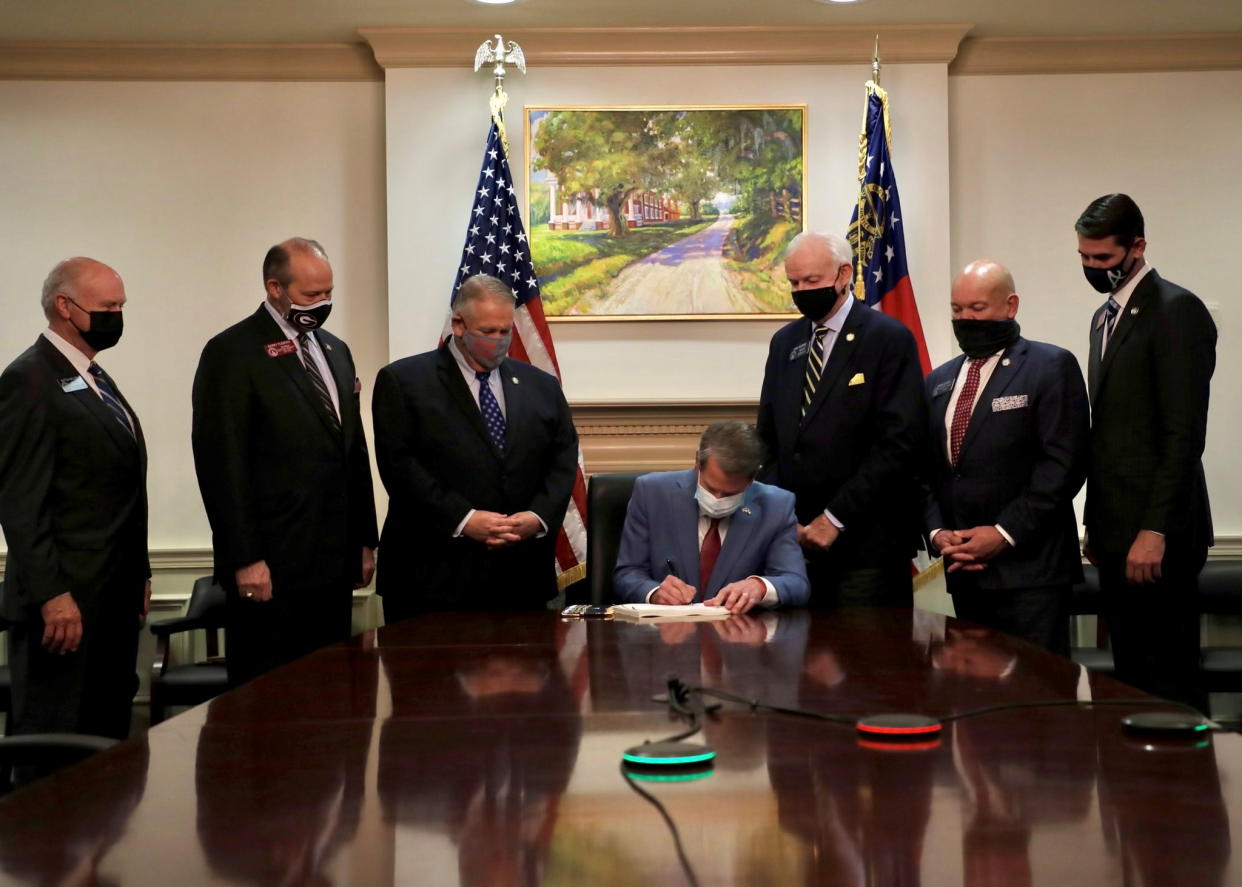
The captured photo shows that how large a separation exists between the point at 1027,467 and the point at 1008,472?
0.06m

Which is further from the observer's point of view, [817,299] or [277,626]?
[817,299]

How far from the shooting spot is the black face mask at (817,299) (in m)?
4.02

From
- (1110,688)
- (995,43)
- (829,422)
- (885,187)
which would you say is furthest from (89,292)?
(995,43)

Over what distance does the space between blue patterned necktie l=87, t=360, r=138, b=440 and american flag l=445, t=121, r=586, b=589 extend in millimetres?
2024

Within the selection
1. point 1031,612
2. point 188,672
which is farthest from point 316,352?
point 1031,612

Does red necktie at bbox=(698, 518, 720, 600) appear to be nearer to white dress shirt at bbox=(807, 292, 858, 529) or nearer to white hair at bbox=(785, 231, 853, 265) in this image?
white dress shirt at bbox=(807, 292, 858, 529)

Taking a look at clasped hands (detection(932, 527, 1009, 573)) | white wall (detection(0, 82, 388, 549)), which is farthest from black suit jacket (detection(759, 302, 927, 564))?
white wall (detection(0, 82, 388, 549))

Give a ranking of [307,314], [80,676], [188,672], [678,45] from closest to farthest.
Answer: [80,676], [307,314], [188,672], [678,45]

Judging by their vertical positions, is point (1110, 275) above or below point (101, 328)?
above

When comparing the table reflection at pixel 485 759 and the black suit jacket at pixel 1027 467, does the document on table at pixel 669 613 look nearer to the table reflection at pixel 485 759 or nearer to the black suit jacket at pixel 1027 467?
the table reflection at pixel 485 759

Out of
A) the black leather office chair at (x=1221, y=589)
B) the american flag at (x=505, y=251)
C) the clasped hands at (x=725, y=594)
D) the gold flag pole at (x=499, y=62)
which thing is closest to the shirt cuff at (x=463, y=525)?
the clasped hands at (x=725, y=594)

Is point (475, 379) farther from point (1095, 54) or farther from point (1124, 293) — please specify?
point (1095, 54)

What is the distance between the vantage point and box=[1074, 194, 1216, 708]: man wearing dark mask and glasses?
12.2ft

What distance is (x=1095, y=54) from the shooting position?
6.04 meters
